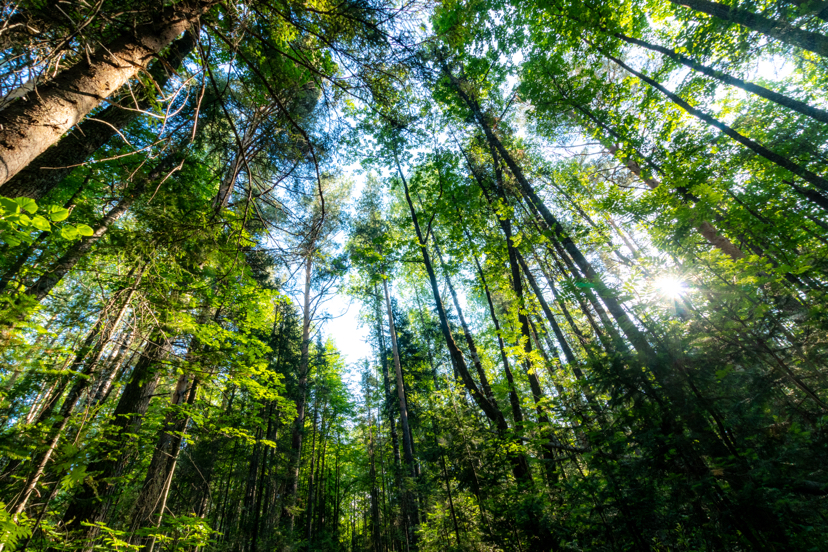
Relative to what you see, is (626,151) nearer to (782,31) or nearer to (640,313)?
(782,31)

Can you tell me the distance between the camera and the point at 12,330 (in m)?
2.22

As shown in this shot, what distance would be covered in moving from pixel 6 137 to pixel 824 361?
640cm

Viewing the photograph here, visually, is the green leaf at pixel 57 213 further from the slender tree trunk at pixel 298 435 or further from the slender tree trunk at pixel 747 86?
the slender tree trunk at pixel 747 86

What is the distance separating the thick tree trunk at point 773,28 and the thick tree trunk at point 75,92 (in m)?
7.90

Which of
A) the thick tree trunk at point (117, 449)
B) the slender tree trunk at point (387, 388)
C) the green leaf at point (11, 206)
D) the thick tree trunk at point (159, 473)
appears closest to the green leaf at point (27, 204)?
the green leaf at point (11, 206)

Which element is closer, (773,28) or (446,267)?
(773,28)

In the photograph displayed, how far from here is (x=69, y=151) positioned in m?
3.38

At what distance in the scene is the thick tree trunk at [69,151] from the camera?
8.55ft

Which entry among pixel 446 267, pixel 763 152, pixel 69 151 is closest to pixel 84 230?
pixel 69 151

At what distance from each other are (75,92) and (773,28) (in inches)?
355

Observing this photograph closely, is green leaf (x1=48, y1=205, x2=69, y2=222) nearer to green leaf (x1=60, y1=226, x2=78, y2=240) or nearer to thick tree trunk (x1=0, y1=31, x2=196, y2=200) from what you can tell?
green leaf (x1=60, y1=226, x2=78, y2=240)

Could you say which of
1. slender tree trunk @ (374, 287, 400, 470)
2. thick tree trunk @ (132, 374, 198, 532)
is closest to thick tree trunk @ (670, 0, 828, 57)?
thick tree trunk @ (132, 374, 198, 532)

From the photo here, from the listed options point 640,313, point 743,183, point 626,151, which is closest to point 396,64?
point 640,313

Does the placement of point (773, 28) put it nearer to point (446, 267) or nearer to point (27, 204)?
point (446, 267)
